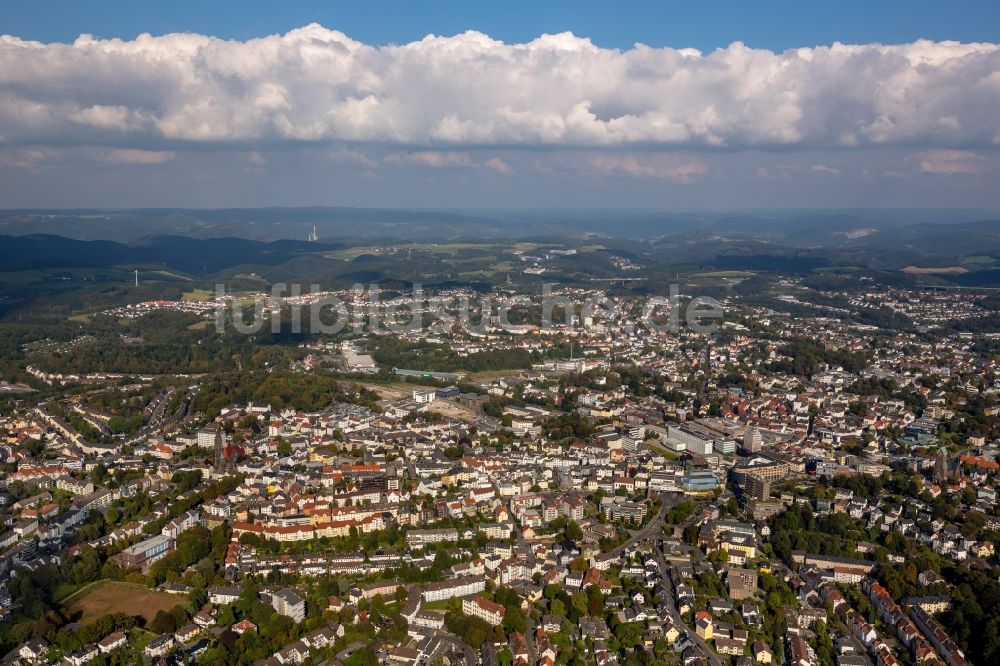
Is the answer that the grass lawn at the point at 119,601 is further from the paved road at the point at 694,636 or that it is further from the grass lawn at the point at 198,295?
the grass lawn at the point at 198,295

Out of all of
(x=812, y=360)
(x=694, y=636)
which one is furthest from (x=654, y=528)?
(x=812, y=360)

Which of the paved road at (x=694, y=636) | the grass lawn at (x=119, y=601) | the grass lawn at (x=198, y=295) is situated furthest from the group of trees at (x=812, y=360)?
the grass lawn at (x=198, y=295)

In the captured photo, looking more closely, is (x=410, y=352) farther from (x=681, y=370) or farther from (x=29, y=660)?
(x=29, y=660)

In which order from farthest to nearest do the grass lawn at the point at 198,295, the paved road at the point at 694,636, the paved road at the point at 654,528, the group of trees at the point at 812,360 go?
1. the grass lawn at the point at 198,295
2. the group of trees at the point at 812,360
3. the paved road at the point at 654,528
4. the paved road at the point at 694,636

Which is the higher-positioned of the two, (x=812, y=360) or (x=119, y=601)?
(x=812, y=360)

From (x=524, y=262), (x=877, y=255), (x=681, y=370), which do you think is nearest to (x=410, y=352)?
(x=681, y=370)

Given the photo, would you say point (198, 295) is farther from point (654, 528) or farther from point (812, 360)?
point (654, 528)

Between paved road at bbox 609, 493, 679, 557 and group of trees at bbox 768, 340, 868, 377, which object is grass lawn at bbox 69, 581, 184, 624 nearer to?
paved road at bbox 609, 493, 679, 557

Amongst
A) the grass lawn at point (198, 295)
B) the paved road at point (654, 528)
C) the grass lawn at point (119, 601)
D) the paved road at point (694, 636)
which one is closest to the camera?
the paved road at point (694, 636)

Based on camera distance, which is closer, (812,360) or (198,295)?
(812,360)

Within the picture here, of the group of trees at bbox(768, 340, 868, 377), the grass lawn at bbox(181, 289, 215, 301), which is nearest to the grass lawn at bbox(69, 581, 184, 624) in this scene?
the group of trees at bbox(768, 340, 868, 377)
